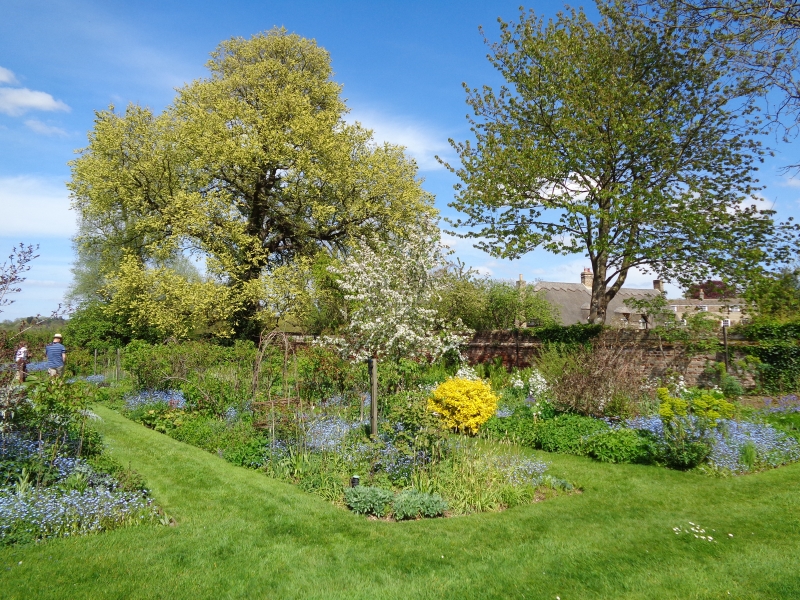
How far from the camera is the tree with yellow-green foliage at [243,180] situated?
1941cm

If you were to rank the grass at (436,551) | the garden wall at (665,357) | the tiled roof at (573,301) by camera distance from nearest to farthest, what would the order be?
the grass at (436,551) < the garden wall at (665,357) < the tiled roof at (573,301)

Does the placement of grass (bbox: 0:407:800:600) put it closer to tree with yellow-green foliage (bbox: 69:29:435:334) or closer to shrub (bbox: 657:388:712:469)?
shrub (bbox: 657:388:712:469)

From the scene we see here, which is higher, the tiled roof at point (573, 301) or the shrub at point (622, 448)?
the tiled roof at point (573, 301)

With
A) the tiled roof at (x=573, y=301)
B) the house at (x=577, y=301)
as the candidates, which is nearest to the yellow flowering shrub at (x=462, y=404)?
the house at (x=577, y=301)

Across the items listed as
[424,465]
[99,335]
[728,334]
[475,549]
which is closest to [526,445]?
[424,465]

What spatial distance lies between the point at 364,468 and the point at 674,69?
1457 centimetres

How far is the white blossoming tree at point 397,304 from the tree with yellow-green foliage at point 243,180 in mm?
5807

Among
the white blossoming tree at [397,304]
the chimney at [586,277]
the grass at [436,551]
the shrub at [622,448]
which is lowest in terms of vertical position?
the grass at [436,551]

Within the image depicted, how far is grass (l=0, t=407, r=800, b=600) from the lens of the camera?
4020 mm

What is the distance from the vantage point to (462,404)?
7367 millimetres

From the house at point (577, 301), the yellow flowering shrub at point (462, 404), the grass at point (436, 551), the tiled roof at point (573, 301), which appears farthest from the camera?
the tiled roof at point (573, 301)

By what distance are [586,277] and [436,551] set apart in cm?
3908

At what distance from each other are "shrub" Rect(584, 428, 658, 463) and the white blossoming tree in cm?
457

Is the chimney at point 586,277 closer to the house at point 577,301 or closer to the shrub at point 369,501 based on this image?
the house at point 577,301
